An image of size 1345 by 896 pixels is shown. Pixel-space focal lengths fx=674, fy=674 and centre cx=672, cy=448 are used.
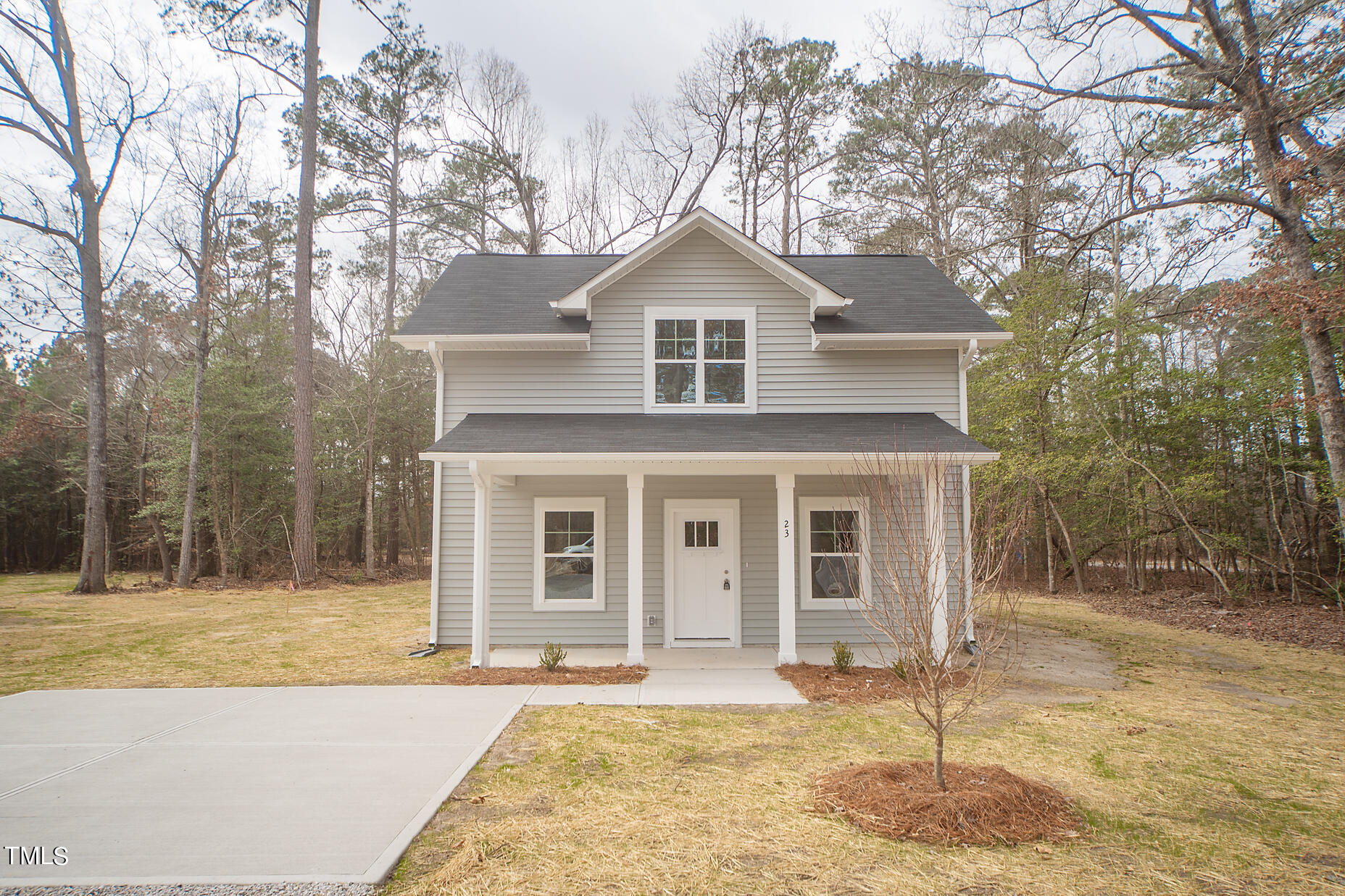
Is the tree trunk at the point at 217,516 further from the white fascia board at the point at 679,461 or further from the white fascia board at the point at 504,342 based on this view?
the white fascia board at the point at 679,461

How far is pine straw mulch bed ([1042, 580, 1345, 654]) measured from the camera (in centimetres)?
1058

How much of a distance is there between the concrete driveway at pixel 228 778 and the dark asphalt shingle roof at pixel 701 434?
294 cm

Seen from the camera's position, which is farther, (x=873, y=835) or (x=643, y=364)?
(x=643, y=364)

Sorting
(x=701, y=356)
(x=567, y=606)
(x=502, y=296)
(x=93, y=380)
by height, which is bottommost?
(x=567, y=606)

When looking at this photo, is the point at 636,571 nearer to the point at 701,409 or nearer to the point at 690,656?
the point at 690,656

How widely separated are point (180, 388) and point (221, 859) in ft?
61.6

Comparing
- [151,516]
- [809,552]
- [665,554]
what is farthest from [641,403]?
[151,516]

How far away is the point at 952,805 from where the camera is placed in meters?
4.02

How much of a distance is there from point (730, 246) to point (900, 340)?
2925mm

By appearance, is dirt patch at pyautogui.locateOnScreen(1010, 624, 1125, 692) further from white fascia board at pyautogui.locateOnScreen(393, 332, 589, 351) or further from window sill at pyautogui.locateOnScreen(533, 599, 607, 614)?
white fascia board at pyautogui.locateOnScreen(393, 332, 589, 351)

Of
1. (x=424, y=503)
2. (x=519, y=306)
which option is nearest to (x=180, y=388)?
(x=424, y=503)

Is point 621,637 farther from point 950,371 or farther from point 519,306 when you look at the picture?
point 950,371

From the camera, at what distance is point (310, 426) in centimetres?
1773

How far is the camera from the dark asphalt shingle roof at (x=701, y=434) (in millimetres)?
8219
